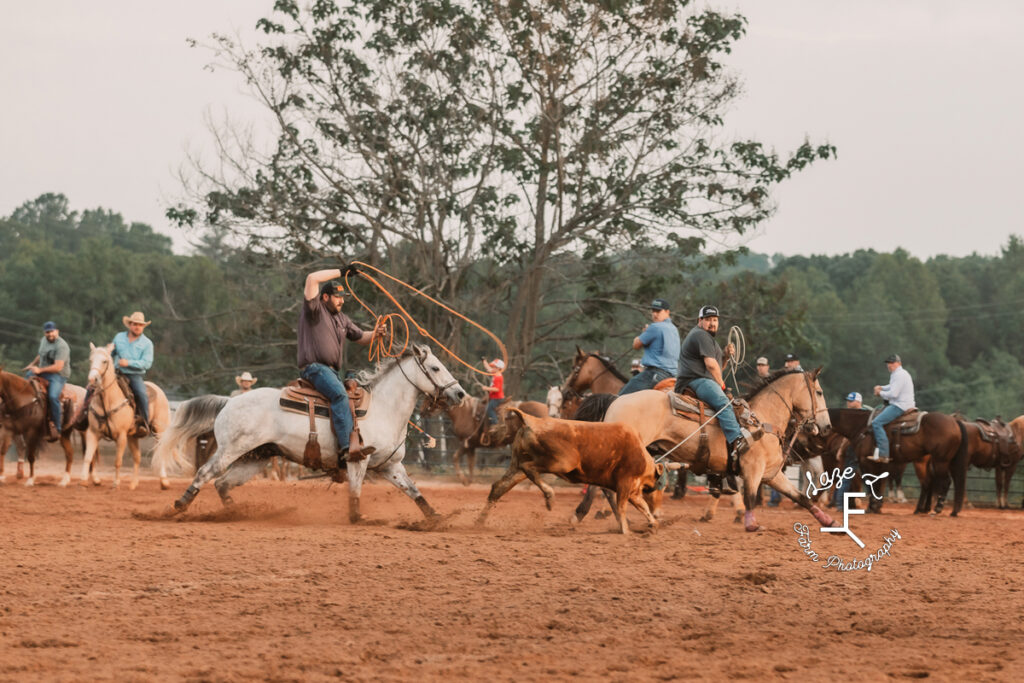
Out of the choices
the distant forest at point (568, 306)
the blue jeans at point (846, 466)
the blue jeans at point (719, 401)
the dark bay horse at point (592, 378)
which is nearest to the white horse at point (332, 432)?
the blue jeans at point (719, 401)

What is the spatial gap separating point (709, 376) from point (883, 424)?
24.6 ft

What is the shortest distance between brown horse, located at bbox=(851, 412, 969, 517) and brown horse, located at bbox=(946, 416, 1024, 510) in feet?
0.84

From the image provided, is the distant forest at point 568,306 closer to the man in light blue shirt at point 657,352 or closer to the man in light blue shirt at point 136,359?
the man in light blue shirt at point 136,359

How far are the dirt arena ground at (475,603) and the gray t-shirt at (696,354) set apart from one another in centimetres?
161

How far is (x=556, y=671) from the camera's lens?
5.49 metres

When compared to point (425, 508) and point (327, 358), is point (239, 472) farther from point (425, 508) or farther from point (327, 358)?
point (425, 508)

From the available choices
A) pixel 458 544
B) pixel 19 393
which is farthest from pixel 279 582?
pixel 19 393

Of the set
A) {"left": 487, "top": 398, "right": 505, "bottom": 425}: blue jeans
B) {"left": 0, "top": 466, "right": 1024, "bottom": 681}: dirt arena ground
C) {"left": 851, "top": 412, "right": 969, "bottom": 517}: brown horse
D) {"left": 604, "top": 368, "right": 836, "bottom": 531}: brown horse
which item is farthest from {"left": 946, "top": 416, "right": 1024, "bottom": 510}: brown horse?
{"left": 487, "top": 398, "right": 505, "bottom": 425}: blue jeans

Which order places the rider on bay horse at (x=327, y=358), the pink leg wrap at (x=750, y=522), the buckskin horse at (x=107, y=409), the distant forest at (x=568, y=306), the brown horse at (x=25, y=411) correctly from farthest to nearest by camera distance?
the distant forest at (x=568, y=306), the brown horse at (x=25, y=411), the buckskin horse at (x=107, y=409), the pink leg wrap at (x=750, y=522), the rider on bay horse at (x=327, y=358)

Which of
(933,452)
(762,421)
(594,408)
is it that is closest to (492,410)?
(933,452)

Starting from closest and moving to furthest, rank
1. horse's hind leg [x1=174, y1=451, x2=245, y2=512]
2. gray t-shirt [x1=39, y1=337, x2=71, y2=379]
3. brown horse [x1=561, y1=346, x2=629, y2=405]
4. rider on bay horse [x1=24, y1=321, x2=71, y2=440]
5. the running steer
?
the running steer, horse's hind leg [x1=174, y1=451, x2=245, y2=512], brown horse [x1=561, y1=346, x2=629, y2=405], rider on bay horse [x1=24, y1=321, x2=71, y2=440], gray t-shirt [x1=39, y1=337, x2=71, y2=379]

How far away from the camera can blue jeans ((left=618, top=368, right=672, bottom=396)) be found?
43.4ft

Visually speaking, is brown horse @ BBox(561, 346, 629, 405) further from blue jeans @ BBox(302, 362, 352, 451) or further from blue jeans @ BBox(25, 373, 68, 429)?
blue jeans @ BBox(25, 373, 68, 429)

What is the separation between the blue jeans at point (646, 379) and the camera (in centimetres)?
1322
